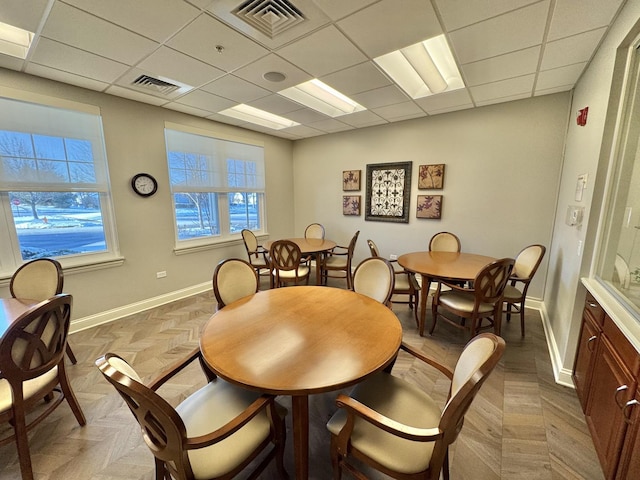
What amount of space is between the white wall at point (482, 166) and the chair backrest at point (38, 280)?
383 cm

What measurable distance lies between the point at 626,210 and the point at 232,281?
8.91ft

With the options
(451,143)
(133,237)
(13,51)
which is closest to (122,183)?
(133,237)

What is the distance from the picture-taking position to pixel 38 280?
2125 mm

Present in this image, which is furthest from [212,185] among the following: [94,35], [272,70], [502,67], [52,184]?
[502,67]

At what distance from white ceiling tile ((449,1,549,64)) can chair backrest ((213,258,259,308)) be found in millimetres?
2337

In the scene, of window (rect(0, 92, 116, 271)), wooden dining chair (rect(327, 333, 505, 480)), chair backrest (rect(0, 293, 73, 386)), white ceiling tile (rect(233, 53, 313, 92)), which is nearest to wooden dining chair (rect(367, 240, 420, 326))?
wooden dining chair (rect(327, 333, 505, 480))

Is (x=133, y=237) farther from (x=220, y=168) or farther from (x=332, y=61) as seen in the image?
(x=332, y=61)

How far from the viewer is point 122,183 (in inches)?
122

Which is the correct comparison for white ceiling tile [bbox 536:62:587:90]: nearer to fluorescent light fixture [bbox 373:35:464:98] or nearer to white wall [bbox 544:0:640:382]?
white wall [bbox 544:0:640:382]

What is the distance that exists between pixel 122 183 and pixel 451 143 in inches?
166

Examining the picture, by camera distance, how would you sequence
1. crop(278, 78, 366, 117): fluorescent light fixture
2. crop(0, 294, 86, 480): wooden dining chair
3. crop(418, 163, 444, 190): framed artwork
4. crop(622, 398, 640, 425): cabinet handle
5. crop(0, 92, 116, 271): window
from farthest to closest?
crop(418, 163, 444, 190): framed artwork
crop(278, 78, 366, 117): fluorescent light fixture
crop(0, 92, 116, 271): window
crop(0, 294, 86, 480): wooden dining chair
crop(622, 398, 640, 425): cabinet handle

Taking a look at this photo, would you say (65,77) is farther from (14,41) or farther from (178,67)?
(178,67)

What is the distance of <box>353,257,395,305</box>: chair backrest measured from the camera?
2.06 metres

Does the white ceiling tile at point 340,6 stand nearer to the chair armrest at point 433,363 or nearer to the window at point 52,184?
the chair armrest at point 433,363
